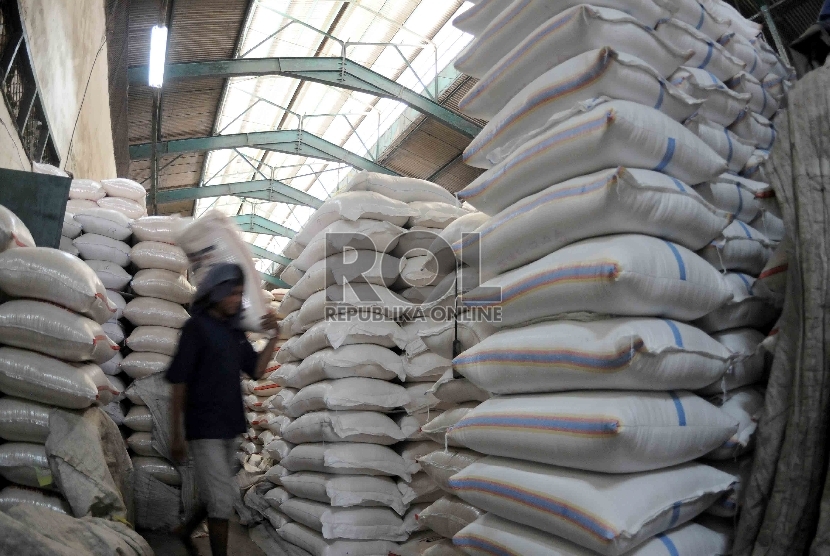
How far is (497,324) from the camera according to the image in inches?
81.4

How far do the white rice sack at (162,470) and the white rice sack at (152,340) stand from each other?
0.74 metres

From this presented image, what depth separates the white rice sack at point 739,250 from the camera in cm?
189

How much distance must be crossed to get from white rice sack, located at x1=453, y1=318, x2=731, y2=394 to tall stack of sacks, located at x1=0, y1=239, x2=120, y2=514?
1.95 metres

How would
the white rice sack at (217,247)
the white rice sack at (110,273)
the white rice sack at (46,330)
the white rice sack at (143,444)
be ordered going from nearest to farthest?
1. the white rice sack at (46,330)
2. the white rice sack at (217,247)
3. the white rice sack at (143,444)
4. the white rice sack at (110,273)

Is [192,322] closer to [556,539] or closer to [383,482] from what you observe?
[383,482]

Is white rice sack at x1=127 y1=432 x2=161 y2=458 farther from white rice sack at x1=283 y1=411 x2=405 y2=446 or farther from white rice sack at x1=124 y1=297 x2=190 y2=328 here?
white rice sack at x1=283 y1=411 x2=405 y2=446

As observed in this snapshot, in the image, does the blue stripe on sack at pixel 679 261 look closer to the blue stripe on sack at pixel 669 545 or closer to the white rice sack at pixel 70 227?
the blue stripe on sack at pixel 669 545

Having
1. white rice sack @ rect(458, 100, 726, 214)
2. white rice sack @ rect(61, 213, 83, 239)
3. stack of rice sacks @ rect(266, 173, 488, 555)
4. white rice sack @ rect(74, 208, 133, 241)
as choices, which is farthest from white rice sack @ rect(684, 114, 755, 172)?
white rice sack @ rect(61, 213, 83, 239)

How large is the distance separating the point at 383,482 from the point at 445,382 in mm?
779

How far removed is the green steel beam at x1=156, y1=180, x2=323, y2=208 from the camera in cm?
1130

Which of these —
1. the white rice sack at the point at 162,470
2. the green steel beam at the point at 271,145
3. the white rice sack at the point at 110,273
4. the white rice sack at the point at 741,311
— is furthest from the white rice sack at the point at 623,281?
the green steel beam at the point at 271,145

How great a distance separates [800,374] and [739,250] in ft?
1.90

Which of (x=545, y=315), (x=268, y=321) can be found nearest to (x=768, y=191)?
(x=545, y=315)

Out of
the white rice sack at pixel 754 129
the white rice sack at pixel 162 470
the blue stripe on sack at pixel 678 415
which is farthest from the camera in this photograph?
the white rice sack at pixel 162 470
